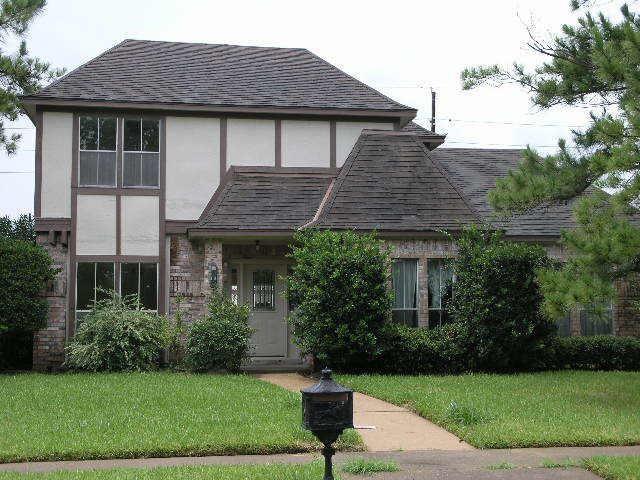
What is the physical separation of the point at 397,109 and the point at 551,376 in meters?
7.14

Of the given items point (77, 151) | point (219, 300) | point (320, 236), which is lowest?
point (219, 300)

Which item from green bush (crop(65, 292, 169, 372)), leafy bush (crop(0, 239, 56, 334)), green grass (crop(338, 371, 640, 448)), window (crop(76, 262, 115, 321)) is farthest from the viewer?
window (crop(76, 262, 115, 321))

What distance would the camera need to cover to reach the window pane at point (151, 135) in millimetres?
18141

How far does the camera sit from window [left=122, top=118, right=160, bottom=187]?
18.0 m

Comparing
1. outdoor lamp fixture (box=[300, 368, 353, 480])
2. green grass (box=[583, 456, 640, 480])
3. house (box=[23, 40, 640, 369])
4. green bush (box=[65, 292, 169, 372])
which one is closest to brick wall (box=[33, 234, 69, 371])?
house (box=[23, 40, 640, 369])

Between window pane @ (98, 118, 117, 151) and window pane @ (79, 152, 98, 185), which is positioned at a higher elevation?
window pane @ (98, 118, 117, 151)

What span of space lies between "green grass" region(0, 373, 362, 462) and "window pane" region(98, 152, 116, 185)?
5283mm

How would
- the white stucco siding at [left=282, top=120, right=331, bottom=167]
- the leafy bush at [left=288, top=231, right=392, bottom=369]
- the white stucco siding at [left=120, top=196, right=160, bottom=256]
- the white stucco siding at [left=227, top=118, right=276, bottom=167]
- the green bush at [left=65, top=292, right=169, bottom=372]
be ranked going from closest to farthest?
the leafy bush at [left=288, top=231, right=392, bottom=369] → the green bush at [left=65, top=292, right=169, bottom=372] → the white stucco siding at [left=120, top=196, right=160, bottom=256] → the white stucco siding at [left=227, top=118, right=276, bottom=167] → the white stucco siding at [left=282, top=120, right=331, bottom=167]

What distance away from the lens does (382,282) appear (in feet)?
50.5

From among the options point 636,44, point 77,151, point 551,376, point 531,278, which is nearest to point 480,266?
point 531,278

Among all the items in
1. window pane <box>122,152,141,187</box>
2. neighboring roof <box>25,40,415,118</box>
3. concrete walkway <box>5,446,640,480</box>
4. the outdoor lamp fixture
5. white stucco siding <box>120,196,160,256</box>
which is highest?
neighboring roof <box>25,40,415,118</box>

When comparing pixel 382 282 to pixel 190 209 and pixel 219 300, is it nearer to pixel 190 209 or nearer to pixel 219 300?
pixel 219 300

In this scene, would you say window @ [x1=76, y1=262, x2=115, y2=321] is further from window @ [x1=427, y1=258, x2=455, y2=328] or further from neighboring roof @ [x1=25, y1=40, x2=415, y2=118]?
window @ [x1=427, y1=258, x2=455, y2=328]

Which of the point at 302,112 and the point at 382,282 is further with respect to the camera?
the point at 302,112
